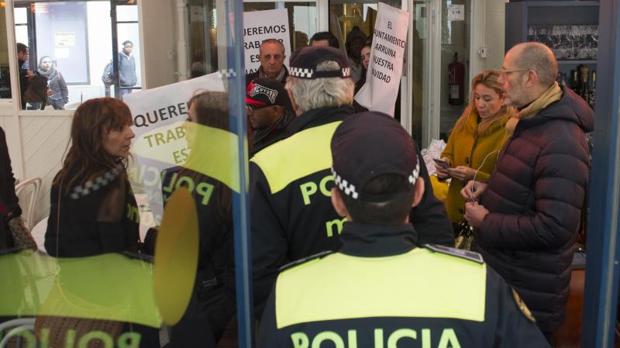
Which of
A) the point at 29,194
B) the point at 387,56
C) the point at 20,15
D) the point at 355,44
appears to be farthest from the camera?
the point at 355,44

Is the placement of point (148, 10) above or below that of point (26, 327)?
above

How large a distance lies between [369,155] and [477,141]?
2.58m

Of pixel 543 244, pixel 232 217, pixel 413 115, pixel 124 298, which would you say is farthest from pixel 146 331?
pixel 413 115

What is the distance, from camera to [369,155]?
1.46 metres

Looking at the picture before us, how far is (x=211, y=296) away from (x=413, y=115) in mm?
5503

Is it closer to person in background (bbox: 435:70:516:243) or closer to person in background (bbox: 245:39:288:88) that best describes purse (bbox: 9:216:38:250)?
person in background (bbox: 435:70:516:243)

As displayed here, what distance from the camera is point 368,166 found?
1444mm

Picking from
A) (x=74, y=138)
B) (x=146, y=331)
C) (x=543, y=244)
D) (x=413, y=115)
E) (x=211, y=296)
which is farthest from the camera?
(x=413, y=115)

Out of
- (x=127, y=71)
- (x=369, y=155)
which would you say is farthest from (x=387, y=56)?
(x=369, y=155)

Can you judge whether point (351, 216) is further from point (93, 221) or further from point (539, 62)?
point (539, 62)

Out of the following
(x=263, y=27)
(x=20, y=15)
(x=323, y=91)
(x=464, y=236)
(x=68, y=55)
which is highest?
(x=263, y=27)

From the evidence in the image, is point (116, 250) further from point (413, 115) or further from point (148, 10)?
point (413, 115)

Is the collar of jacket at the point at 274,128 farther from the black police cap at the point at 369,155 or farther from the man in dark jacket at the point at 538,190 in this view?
the black police cap at the point at 369,155

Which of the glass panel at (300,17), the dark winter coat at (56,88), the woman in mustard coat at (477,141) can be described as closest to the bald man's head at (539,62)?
the woman in mustard coat at (477,141)
